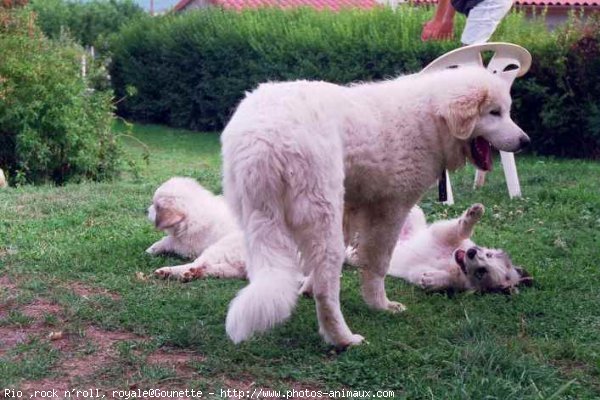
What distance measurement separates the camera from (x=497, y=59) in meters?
7.84

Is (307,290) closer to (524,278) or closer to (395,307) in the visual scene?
(395,307)

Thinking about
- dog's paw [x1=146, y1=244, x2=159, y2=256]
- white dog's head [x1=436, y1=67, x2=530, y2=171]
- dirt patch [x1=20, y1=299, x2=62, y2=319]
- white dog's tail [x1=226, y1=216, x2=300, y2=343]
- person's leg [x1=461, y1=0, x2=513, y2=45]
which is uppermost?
person's leg [x1=461, y1=0, x2=513, y2=45]

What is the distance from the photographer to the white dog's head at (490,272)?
5.29m

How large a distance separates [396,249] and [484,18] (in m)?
3.16

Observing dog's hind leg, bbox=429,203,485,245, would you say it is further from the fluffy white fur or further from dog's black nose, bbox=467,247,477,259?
the fluffy white fur

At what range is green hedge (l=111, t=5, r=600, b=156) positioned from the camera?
13.7m

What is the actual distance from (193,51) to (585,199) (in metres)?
14.6

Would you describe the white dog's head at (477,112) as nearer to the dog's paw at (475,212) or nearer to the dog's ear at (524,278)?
the dog's paw at (475,212)

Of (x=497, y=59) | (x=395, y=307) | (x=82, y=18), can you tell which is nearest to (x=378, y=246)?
(x=395, y=307)

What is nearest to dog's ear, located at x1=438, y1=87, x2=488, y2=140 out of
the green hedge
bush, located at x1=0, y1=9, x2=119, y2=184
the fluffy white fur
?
the fluffy white fur

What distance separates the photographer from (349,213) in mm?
4902

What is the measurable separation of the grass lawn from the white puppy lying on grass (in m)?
0.15

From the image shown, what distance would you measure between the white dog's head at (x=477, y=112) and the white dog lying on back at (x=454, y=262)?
2.35 feet

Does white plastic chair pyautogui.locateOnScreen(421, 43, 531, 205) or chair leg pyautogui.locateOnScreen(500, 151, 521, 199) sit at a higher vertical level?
white plastic chair pyautogui.locateOnScreen(421, 43, 531, 205)
